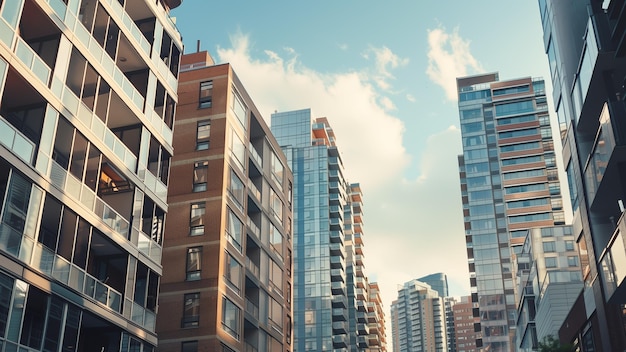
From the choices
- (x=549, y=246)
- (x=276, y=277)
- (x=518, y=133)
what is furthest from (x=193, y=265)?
(x=518, y=133)

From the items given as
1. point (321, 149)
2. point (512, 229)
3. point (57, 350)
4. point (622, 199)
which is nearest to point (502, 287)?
point (512, 229)

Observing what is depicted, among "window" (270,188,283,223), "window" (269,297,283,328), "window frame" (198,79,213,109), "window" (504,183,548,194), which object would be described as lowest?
"window" (269,297,283,328)

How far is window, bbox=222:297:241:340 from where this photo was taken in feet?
133

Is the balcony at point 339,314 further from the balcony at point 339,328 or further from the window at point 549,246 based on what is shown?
the window at point 549,246

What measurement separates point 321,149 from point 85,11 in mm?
94458

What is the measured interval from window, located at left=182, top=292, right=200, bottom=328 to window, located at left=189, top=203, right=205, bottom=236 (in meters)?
3.75

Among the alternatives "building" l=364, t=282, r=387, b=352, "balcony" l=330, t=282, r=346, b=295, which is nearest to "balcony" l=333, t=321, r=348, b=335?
"balcony" l=330, t=282, r=346, b=295

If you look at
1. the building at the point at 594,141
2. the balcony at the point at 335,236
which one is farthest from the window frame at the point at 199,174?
the balcony at the point at 335,236

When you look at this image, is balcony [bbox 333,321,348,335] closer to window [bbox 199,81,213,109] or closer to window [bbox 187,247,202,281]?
window [bbox 199,81,213,109]

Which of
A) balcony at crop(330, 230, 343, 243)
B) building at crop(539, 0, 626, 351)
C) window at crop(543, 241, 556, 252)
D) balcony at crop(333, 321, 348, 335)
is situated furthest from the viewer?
balcony at crop(330, 230, 343, 243)

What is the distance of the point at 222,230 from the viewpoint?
41.4 meters

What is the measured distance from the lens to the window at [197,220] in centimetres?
4166

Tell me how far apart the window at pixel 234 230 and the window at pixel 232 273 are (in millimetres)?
1103

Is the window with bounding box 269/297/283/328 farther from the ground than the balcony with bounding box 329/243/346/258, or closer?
closer
